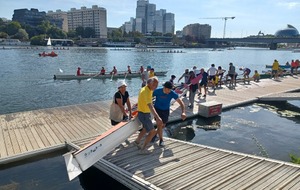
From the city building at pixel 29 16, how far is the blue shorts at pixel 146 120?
206 m

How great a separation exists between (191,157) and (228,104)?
27.6ft

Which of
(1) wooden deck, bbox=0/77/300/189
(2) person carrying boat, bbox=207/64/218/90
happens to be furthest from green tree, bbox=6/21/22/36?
(1) wooden deck, bbox=0/77/300/189

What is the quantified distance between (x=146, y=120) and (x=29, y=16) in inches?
8263

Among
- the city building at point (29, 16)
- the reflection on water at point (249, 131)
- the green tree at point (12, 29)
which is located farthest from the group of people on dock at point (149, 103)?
the city building at point (29, 16)

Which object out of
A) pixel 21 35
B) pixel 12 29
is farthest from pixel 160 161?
pixel 12 29

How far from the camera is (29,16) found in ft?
610

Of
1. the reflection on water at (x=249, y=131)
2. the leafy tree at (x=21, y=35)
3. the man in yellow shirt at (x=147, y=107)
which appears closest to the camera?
the man in yellow shirt at (x=147, y=107)

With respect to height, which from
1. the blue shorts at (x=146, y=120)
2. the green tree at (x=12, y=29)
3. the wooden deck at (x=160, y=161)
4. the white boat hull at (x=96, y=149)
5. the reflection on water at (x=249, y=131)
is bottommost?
the reflection on water at (x=249, y=131)

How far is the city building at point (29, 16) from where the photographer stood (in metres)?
184

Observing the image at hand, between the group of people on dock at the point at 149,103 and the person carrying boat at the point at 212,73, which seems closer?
the group of people on dock at the point at 149,103

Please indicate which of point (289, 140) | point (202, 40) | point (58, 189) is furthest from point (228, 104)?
point (202, 40)

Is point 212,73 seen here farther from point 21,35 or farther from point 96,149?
point 21,35

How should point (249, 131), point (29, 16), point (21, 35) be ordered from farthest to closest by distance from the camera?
1. point (29, 16)
2. point (21, 35)
3. point (249, 131)

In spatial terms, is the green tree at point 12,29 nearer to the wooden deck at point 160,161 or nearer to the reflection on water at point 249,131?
the wooden deck at point 160,161
